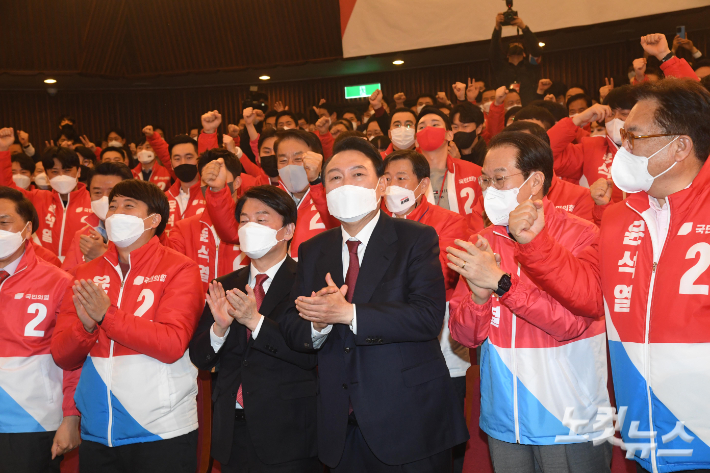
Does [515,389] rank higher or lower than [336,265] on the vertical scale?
lower

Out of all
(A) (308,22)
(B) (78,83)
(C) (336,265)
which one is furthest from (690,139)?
(B) (78,83)

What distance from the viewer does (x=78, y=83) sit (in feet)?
37.9

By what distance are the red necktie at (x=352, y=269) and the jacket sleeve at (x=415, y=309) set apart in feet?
0.52

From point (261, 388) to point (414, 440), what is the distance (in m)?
0.75

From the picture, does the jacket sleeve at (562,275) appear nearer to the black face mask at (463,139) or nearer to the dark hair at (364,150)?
the dark hair at (364,150)

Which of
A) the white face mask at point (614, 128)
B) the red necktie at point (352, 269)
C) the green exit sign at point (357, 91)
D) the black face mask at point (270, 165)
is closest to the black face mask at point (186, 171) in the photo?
the black face mask at point (270, 165)

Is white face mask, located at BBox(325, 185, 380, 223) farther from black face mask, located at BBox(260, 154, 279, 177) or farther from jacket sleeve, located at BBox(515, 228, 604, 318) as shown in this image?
black face mask, located at BBox(260, 154, 279, 177)

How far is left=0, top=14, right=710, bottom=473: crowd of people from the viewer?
1.97m

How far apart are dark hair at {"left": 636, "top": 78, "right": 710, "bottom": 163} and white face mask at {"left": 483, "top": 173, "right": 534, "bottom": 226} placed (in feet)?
1.76

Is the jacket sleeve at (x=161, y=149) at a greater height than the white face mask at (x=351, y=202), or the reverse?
the jacket sleeve at (x=161, y=149)

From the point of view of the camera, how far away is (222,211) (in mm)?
3961

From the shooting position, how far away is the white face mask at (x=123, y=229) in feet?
9.84

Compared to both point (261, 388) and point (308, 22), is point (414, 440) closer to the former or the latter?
point (261, 388)

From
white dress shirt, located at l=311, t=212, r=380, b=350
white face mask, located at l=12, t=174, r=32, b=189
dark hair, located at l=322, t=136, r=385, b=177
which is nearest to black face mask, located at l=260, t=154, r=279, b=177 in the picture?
dark hair, located at l=322, t=136, r=385, b=177
